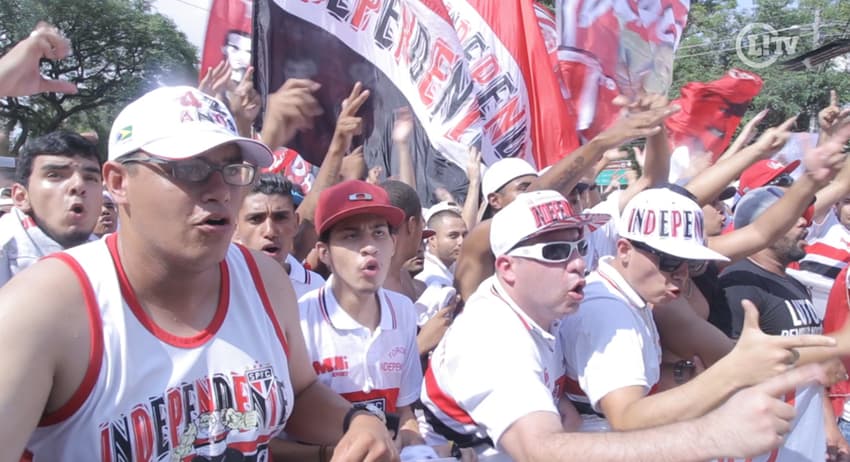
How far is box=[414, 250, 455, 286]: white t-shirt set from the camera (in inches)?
197

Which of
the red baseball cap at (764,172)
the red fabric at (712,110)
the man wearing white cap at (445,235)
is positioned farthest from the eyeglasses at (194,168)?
the red fabric at (712,110)

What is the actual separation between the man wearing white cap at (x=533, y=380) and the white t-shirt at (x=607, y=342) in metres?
0.09

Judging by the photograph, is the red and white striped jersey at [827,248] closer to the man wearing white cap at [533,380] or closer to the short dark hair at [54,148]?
the man wearing white cap at [533,380]

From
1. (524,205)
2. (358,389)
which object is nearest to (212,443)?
(358,389)

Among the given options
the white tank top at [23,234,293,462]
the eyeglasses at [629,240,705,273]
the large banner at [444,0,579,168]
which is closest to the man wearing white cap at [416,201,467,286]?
the large banner at [444,0,579,168]

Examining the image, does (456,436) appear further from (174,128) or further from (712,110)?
(712,110)

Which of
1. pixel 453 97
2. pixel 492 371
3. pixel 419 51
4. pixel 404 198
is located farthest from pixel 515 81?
pixel 492 371

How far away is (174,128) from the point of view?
1.77m

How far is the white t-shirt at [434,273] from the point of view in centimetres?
502

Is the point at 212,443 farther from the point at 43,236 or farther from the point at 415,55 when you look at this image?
the point at 415,55

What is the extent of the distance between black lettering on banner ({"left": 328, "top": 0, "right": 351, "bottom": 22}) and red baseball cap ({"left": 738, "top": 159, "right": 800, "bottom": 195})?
287 cm

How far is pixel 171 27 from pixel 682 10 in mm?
31611

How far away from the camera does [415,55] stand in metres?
5.72

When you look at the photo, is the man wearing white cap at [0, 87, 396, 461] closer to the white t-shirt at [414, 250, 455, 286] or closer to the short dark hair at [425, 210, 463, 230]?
the white t-shirt at [414, 250, 455, 286]
